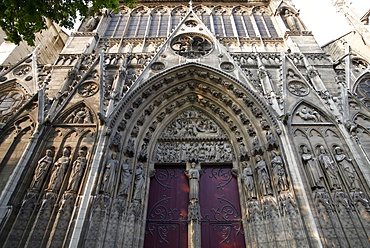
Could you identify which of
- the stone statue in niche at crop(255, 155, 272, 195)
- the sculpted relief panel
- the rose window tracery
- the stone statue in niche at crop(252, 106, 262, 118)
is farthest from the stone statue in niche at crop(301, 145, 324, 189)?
the rose window tracery

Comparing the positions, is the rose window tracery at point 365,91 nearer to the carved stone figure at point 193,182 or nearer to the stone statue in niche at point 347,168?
the stone statue in niche at point 347,168

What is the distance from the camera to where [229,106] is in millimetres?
8797

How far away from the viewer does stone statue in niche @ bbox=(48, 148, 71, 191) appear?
19.7 ft

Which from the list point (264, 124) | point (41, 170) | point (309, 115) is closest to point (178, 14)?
point (264, 124)

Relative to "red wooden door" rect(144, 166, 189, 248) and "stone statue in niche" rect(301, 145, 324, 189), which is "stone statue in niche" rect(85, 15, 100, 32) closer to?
"red wooden door" rect(144, 166, 189, 248)

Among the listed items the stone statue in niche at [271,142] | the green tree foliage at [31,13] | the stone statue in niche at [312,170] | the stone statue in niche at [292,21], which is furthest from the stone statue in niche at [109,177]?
the stone statue in niche at [292,21]

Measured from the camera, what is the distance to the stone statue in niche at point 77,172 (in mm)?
6002

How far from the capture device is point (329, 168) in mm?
6414

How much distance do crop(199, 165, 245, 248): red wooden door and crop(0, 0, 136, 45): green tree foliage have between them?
19.8 feet

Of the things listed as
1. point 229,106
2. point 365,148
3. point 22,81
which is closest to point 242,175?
point 229,106

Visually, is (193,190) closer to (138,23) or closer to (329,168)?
(329,168)

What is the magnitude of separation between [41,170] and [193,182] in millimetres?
4374

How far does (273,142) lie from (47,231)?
6.46 meters

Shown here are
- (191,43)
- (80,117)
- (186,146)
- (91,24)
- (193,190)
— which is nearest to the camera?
(193,190)
